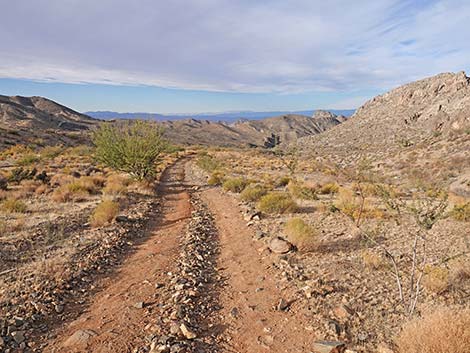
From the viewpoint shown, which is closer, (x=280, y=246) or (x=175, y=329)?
(x=175, y=329)

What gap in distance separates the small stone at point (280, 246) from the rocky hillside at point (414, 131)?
8.27 metres

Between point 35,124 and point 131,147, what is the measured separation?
93995 mm

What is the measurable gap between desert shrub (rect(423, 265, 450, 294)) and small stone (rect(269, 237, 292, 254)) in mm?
3156

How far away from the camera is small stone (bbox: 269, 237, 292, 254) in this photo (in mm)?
8656

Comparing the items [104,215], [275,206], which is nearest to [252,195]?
[275,206]

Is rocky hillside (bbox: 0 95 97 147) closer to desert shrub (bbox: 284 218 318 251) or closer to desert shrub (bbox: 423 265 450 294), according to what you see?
desert shrub (bbox: 284 218 318 251)

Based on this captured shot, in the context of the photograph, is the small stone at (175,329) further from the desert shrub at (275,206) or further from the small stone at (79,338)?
the desert shrub at (275,206)

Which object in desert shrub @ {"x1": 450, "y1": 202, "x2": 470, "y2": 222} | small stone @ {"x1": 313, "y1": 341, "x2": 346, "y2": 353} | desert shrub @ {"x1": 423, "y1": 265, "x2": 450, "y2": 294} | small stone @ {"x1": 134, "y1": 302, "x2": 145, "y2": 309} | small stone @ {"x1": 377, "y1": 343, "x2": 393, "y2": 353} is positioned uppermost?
desert shrub @ {"x1": 450, "y1": 202, "x2": 470, "y2": 222}

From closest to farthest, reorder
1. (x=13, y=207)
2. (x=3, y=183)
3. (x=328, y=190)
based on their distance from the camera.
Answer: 1. (x=13, y=207)
2. (x=3, y=183)
3. (x=328, y=190)

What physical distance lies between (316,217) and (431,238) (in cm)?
385

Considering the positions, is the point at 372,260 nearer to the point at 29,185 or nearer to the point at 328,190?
the point at 328,190

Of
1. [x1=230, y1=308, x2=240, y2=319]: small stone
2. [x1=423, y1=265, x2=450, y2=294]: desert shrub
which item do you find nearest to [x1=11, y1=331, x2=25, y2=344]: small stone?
[x1=230, y1=308, x2=240, y2=319]: small stone

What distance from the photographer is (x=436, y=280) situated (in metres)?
6.12

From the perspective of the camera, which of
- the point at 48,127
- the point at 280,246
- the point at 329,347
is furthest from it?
the point at 48,127
